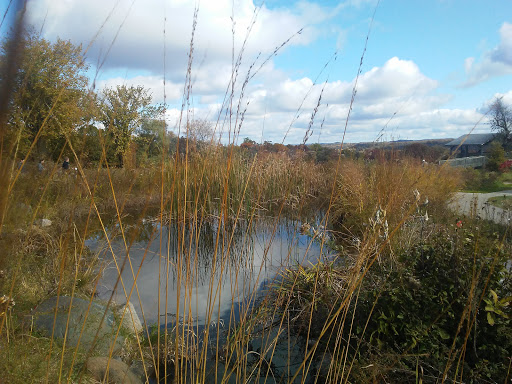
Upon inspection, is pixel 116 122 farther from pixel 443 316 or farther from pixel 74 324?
pixel 443 316

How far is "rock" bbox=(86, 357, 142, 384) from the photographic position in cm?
182

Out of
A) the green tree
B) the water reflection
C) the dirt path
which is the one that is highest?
the green tree

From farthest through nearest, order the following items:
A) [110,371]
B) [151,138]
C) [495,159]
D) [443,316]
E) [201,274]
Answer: [495,159], [201,274], [110,371], [443,316], [151,138]

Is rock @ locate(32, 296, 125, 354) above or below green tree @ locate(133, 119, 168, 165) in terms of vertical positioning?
below

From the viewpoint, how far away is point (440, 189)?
6148 millimetres

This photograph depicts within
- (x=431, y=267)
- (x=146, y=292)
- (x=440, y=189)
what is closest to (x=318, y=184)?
(x=440, y=189)

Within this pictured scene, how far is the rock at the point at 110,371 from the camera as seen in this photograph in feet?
5.98

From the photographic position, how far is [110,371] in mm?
1866

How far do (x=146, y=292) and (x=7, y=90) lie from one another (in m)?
2.90

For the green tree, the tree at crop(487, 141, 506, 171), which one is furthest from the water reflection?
the tree at crop(487, 141, 506, 171)

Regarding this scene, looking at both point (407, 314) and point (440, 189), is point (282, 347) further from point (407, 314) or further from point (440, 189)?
point (440, 189)

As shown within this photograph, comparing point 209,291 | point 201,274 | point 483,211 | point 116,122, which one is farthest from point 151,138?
point 483,211

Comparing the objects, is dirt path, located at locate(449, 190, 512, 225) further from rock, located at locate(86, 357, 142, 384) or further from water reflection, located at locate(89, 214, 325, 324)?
rock, located at locate(86, 357, 142, 384)

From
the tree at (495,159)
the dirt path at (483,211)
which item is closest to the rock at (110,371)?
A: the dirt path at (483,211)
